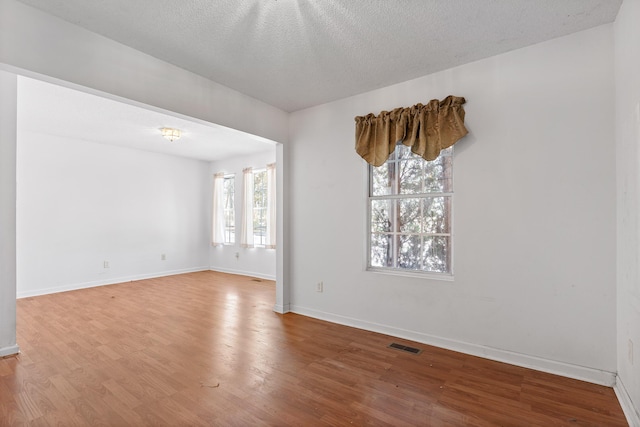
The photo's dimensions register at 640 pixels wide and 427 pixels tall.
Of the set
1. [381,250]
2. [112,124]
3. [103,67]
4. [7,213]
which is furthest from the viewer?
[112,124]

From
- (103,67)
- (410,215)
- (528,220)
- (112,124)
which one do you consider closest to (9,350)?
(103,67)

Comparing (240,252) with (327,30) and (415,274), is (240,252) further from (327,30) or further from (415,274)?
(327,30)

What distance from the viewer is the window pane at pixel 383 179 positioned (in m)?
3.37

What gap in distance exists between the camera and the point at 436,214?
3051 mm

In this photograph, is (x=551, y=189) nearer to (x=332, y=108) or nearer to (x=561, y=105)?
(x=561, y=105)

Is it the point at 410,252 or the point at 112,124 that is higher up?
the point at 112,124

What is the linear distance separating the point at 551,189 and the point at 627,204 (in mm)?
509

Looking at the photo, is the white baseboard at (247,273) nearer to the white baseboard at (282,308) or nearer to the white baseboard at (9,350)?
the white baseboard at (282,308)

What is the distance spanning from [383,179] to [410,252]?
86 centimetres

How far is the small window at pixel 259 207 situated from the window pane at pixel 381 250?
3.47 m

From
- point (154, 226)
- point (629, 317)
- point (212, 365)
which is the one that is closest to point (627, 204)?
point (629, 317)

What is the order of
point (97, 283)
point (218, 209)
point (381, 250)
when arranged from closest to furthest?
point (381, 250) → point (97, 283) → point (218, 209)

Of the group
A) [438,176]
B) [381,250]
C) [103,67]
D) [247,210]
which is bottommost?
[381,250]

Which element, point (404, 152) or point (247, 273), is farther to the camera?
point (247, 273)
